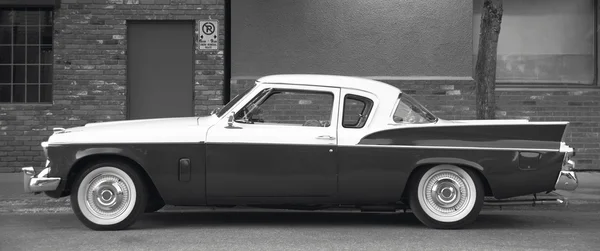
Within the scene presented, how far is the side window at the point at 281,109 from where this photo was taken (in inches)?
328

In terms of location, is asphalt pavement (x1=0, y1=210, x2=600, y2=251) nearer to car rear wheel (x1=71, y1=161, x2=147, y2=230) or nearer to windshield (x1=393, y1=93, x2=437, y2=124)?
car rear wheel (x1=71, y1=161, x2=147, y2=230)

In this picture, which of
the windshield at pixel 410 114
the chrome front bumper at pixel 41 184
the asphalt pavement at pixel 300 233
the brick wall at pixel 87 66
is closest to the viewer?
the asphalt pavement at pixel 300 233

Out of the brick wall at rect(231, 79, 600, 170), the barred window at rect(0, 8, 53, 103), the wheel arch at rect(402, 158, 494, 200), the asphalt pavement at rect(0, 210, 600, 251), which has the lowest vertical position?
the asphalt pavement at rect(0, 210, 600, 251)

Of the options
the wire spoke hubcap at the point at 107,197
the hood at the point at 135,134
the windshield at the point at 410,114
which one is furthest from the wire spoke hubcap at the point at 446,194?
the wire spoke hubcap at the point at 107,197

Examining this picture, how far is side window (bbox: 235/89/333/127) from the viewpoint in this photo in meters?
8.34

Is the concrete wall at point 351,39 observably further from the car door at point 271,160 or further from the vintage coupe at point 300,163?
the car door at point 271,160

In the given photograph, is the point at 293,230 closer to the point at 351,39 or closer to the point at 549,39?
the point at 351,39

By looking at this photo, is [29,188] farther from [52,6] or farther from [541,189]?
[52,6]

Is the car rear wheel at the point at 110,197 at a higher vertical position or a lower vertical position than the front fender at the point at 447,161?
lower

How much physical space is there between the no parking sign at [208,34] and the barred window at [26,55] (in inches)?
95.1

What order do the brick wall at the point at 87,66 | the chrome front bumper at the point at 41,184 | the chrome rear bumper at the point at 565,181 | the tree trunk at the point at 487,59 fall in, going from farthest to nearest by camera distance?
Result: the brick wall at the point at 87,66
the tree trunk at the point at 487,59
the chrome rear bumper at the point at 565,181
the chrome front bumper at the point at 41,184

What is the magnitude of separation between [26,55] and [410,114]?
7.76 metres

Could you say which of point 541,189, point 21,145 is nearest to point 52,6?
point 21,145

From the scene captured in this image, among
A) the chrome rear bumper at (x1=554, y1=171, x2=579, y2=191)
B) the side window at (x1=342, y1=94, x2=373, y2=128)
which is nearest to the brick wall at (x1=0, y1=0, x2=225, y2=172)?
the side window at (x1=342, y1=94, x2=373, y2=128)
